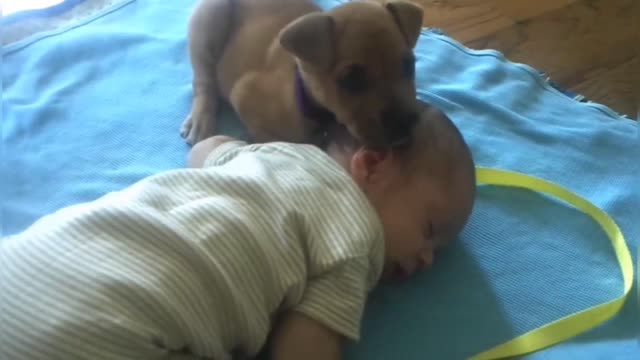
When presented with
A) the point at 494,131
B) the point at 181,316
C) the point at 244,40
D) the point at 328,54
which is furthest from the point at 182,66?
the point at 181,316

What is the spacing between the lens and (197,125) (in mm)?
1571

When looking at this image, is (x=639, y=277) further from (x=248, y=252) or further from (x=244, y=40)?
(x=244, y=40)

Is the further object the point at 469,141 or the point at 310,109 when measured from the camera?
the point at 469,141

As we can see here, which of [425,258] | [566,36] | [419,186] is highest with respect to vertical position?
[419,186]

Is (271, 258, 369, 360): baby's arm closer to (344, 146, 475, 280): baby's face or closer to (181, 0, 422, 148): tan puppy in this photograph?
(344, 146, 475, 280): baby's face

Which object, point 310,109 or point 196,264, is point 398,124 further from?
point 196,264

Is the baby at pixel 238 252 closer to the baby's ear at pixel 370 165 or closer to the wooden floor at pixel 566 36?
the baby's ear at pixel 370 165

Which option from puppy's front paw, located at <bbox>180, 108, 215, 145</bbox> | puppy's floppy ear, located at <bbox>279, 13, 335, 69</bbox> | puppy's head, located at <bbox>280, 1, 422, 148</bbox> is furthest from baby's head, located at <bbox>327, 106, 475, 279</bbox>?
Answer: puppy's front paw, located at <bbox>180, 108, 215, 145</bbox>

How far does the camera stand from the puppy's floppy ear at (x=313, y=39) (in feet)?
4.58

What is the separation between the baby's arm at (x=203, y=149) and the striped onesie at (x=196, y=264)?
20 cm

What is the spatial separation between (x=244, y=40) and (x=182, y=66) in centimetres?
18

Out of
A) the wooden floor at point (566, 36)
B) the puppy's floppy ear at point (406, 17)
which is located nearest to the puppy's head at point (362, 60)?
the puppy's floppy ear at point (406, 17)

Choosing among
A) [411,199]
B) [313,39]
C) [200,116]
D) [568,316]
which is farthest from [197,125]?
[568,316]

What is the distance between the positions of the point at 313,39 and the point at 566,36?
2.57 feet
